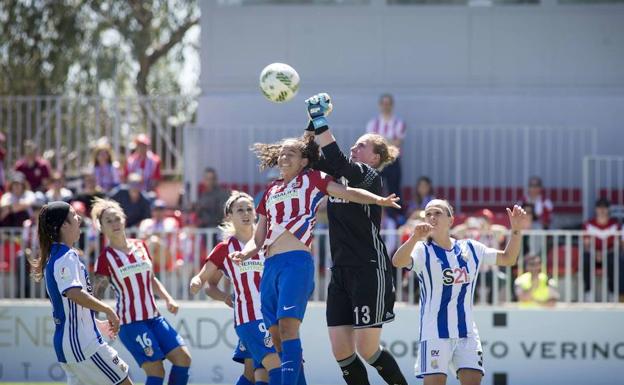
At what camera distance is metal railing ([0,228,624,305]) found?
1362 cm

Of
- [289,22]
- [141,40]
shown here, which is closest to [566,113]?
[289,22]

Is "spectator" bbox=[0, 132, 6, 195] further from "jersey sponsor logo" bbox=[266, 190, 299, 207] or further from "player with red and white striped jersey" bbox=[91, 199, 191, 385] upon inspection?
"jersey sponsor logo" bbox=[266, 190, 299, 207]

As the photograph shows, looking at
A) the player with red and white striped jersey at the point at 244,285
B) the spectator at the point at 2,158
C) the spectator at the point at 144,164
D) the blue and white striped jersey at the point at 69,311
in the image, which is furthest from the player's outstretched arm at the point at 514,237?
the spectator at the point at 2,158

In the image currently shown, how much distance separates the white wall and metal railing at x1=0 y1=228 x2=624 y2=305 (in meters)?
0.43

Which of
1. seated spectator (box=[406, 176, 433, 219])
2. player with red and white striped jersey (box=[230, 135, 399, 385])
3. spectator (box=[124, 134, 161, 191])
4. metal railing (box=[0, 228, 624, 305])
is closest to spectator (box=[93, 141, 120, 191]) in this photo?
spectator (box=[124, 134, 161, 191])

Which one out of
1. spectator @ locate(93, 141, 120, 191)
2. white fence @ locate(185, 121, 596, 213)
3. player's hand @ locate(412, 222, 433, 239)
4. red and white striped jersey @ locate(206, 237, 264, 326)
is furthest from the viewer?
white fence @ locate(185, 121, 596, 213)

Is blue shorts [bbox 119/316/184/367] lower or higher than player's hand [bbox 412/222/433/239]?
lower

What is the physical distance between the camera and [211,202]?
1587 cm

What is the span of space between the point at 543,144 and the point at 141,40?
10.5m

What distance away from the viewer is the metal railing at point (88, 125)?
1789cm

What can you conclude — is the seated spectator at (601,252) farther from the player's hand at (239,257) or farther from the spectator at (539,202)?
the player's hand at (239,257)

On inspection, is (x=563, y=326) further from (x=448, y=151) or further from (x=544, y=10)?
(x=544, y=10)

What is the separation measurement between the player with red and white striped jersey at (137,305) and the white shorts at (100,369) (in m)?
1.02

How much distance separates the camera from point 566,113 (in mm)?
17906
